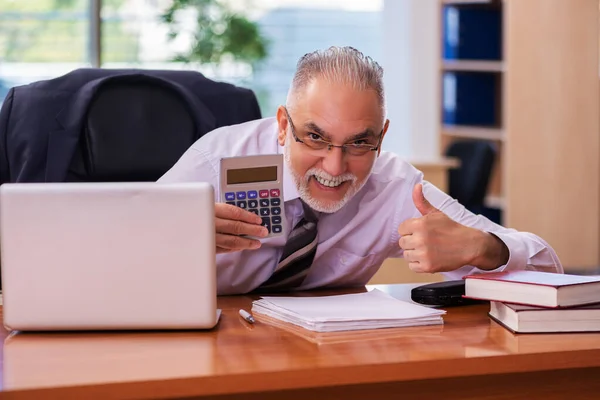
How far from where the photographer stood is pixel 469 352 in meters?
1.34

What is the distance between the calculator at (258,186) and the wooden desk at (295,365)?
0.21 metres

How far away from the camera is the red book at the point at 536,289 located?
1456 millimetres

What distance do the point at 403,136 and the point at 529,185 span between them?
0.79 meters

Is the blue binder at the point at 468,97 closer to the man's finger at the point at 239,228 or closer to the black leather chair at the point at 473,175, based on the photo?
the black leather chair at the point at 473,175

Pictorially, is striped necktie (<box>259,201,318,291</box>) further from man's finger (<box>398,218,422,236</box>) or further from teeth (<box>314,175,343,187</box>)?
man's finger (<box>398,218,422,236</box>)

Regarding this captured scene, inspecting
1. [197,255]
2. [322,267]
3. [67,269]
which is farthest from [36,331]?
[322,267]

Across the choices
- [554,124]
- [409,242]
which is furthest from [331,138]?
[554,124]

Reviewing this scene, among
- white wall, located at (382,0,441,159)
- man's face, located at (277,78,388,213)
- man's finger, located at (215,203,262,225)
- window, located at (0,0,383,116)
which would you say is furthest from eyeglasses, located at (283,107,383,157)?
white wall, located at (382,0,441,159)

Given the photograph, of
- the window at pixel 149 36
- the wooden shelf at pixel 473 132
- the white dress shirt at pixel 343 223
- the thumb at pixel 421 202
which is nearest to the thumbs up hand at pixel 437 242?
the thumb at pixel 421 202

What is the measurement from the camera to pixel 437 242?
163 cm

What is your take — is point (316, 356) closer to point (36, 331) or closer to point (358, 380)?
point (358, 380)

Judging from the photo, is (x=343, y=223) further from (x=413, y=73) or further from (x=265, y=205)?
(x=413, y=73)

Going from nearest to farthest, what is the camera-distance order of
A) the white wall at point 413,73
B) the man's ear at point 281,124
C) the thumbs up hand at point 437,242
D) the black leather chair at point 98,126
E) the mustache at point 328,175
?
the thumbs up hand at point 437,242 < the mustache at point 328,175 < the man's ear at point 281,124 < the black leather chair at point 98,126 < the white wall at point 413,73

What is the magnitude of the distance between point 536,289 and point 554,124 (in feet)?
10.9
